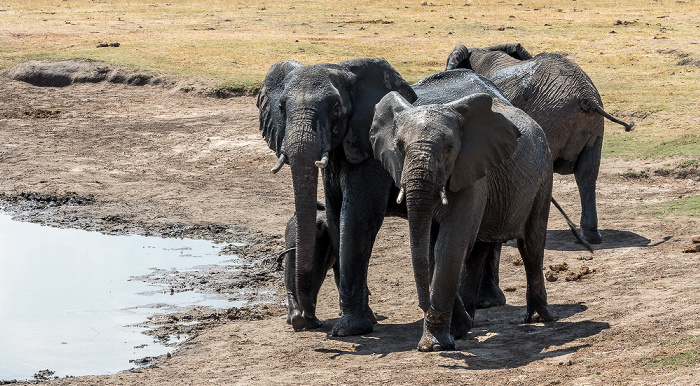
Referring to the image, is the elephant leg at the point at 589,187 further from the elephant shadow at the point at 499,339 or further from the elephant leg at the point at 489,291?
the elephant shadow at the point at 499,339

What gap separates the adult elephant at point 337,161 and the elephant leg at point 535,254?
1.26 m

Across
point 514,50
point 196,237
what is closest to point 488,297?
point 196,237

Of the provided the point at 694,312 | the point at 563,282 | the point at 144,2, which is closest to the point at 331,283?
the point at 563,282

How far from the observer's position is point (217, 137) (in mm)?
18984

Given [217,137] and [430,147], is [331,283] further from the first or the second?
[217,137]

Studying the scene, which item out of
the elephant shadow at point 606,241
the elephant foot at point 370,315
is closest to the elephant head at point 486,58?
the elephant shadow at point 606,241

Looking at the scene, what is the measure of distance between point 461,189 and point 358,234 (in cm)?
132

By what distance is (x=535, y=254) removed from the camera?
8820mm

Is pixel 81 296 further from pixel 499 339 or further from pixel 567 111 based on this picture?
pixel 567 111

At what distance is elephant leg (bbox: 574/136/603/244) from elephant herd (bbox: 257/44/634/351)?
103 inches

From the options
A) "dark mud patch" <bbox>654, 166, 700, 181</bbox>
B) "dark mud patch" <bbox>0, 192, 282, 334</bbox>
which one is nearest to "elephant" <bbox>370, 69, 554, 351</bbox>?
"dark mud patch" <bbox>0, 192, 282, 334</bbox>

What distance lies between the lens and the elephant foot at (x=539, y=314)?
8.72 meters

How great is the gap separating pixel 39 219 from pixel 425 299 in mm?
8690

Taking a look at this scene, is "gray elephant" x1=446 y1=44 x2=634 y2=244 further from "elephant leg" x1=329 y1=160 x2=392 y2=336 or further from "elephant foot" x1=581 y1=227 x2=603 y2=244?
"elephant leg" x1=329 y1=160 x2=392 y2=336
